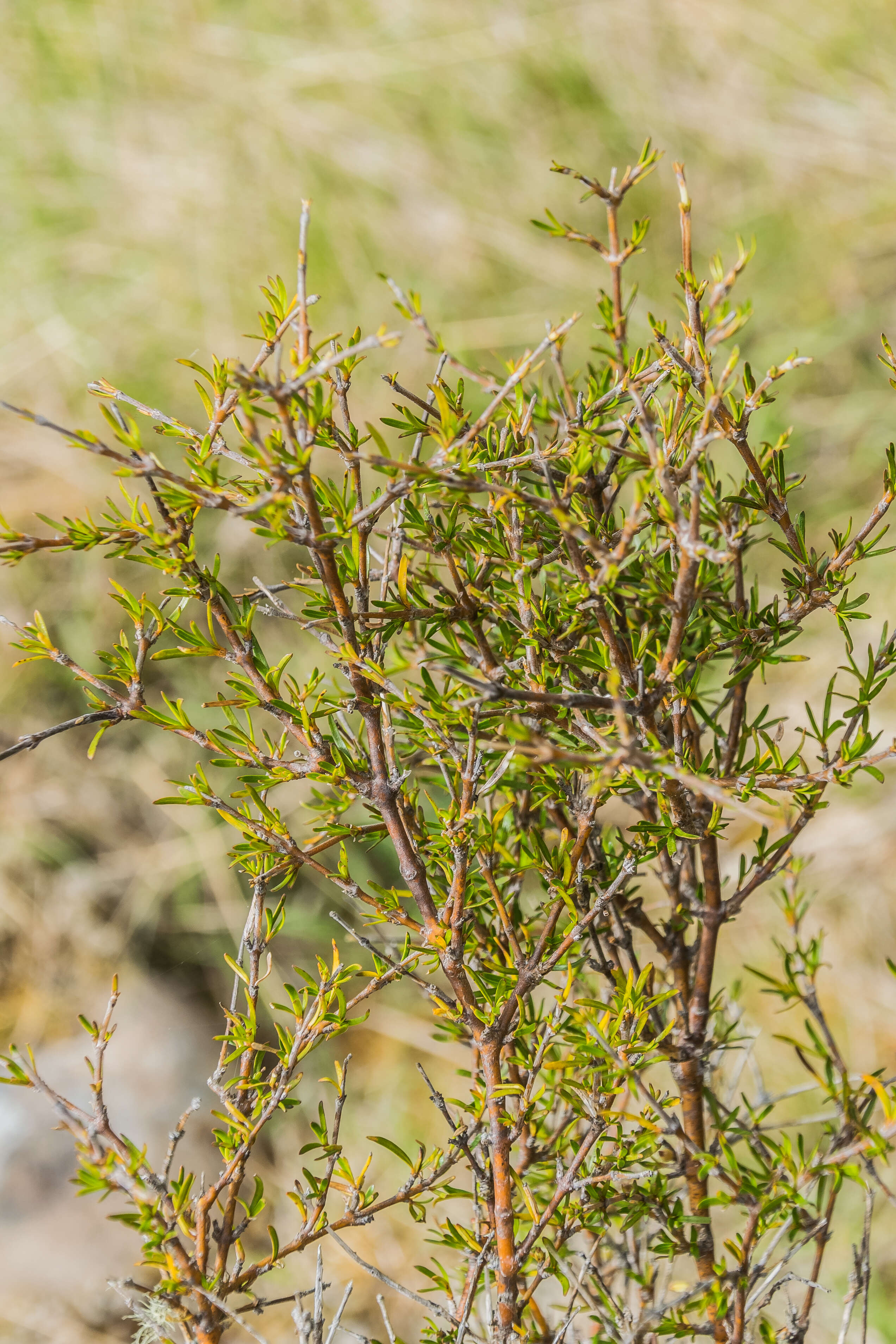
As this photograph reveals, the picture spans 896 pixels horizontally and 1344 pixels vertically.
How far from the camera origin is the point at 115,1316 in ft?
4.89

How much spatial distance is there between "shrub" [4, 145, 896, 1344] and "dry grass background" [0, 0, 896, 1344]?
130 centimetres

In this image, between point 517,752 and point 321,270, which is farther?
point 321,270

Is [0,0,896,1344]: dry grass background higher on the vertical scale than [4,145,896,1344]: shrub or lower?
higher

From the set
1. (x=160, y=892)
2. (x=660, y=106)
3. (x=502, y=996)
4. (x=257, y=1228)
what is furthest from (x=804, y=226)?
(x=257, y=1228)

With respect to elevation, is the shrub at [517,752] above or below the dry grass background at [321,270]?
below

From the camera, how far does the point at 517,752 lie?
0.33m

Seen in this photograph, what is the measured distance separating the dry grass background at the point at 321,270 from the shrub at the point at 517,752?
51.2 inches

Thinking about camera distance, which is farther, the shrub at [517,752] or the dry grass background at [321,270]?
the dry grass background at [321,270]

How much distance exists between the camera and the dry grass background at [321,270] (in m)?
1.69

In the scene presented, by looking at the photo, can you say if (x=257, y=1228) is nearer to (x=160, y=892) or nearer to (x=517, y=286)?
(x=160, y=892)

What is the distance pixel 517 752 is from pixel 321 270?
206 cm

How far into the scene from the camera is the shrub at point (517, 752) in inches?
13.7

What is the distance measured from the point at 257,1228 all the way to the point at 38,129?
274 cm

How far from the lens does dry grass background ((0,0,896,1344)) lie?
169 centimetres
